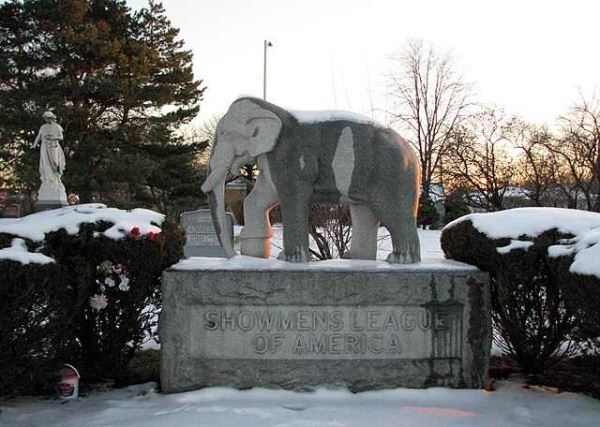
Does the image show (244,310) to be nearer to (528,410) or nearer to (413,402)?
(413,402)

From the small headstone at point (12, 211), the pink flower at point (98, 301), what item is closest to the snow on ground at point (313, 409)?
the pink flower at point (98, 301)

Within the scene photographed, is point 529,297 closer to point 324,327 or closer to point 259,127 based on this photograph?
A: point 324,327

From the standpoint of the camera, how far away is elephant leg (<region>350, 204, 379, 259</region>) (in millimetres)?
5355

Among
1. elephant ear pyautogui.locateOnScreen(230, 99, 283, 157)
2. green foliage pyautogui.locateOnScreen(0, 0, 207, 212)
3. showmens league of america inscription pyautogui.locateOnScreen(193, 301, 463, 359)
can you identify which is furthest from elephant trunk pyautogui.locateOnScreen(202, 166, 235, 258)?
green foliage pyautogui.locateOnScreen(0, 0, 207, 212)

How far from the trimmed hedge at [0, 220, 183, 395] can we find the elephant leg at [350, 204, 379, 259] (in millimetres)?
→ 1647

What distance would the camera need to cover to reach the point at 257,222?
528 cm

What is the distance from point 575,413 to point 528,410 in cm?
32

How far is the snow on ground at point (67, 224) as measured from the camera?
13.2 feet

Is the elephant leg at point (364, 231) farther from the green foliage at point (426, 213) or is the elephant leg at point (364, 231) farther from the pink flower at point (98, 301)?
the green foliage at point (426, 213)

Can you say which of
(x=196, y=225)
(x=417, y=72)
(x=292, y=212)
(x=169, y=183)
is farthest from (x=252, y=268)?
(x=417, y=72)

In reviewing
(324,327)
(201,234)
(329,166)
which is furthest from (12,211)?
(324,327)

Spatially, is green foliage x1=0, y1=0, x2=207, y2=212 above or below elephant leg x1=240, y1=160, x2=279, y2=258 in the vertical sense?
above

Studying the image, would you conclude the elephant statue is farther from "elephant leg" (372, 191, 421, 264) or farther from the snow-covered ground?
the snow-covered ground

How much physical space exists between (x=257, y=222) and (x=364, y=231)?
102 centimetres
